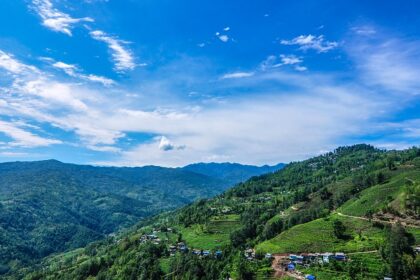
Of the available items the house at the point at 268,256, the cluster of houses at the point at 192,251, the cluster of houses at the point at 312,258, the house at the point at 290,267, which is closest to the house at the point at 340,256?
the cluster of houses at the point at 312,258

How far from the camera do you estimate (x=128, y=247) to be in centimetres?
19450

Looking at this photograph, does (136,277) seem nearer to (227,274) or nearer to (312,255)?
(227,274)

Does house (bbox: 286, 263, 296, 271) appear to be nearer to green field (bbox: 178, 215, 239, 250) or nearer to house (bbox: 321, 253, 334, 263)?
house (bbox: 321, 253, 334, 263)

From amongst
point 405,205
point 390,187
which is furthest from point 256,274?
point 390,187

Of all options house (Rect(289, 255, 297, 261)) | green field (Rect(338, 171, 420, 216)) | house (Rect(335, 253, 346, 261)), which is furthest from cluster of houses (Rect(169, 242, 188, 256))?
green field (Rect(338, 171, 420, 216))

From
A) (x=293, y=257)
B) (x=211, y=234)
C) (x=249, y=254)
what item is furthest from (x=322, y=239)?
(x=211, y=234)

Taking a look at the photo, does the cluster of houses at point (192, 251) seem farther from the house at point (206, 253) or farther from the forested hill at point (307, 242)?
the forested hill at point (307, 242)

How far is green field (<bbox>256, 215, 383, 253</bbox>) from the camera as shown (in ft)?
390

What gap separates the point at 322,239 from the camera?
12825 cm

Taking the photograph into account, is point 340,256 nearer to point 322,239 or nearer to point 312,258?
point 312,258

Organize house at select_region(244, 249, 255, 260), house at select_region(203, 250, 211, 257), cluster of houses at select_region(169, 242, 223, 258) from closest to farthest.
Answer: house at select_region(244, 249, 255, 260) < cluster of houses at select_region(169, 242, 223, 258) < house at select_region(203, 250, 211, 257)

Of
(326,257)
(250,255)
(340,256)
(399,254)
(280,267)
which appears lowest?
(280,267)

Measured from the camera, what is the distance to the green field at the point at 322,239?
118744mm

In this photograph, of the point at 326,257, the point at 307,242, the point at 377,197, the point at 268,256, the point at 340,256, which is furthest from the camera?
the point at 377,197
